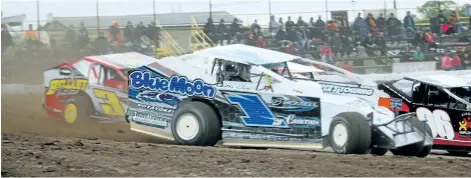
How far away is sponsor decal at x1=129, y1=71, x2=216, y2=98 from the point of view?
11.0 m

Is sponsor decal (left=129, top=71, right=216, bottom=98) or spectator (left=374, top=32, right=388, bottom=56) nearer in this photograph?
sponsor decal (left=129, top=71, right=216, bottom=98)

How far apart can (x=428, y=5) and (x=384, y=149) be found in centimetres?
1383

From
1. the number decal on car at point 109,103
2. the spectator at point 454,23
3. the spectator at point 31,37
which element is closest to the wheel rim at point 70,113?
the number decal on car at point 109,103

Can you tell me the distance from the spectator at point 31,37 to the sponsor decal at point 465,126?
45.5 feet

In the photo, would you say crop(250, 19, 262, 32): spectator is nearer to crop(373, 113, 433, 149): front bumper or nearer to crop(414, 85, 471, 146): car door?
crop(414, 85, 471, 146): car door

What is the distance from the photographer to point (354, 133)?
988 cm

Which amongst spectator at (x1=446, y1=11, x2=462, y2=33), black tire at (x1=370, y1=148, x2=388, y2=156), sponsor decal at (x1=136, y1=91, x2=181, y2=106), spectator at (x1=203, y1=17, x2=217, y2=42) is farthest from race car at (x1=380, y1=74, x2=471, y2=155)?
spectator at (x1=446, y1=11, x2=462, y2=33)

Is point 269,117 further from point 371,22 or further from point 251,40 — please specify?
point 371,22

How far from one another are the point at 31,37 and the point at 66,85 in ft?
27.0

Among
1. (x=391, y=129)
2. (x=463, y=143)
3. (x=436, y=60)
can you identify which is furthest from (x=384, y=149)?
(x=436, y=60)

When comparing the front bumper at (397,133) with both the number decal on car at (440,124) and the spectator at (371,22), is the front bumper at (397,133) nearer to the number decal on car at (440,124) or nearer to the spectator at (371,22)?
the number decal on car at (440,124)

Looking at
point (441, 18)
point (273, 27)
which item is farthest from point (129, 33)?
point (441, 18)

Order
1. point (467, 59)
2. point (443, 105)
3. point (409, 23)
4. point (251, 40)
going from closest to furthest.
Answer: point (443, 105), point (467, 59), point (251, 40), point (409, 23)

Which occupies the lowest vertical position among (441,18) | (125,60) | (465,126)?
(465,126)
